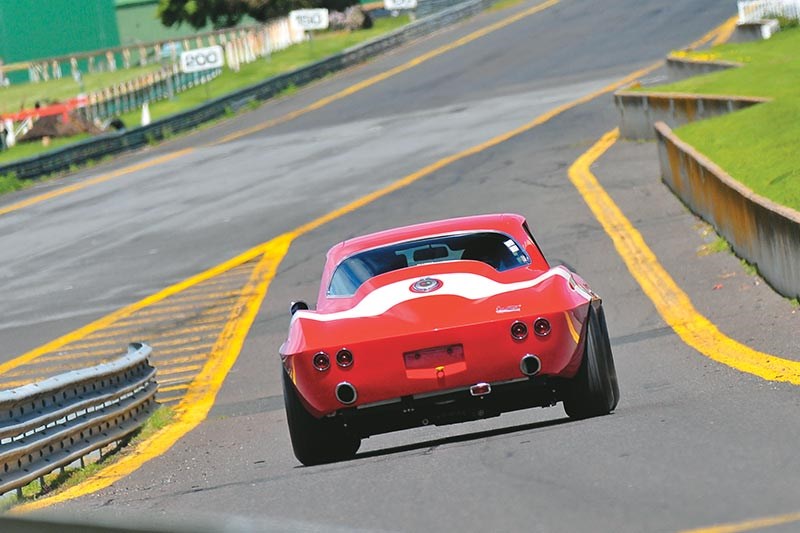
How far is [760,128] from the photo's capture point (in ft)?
66.4

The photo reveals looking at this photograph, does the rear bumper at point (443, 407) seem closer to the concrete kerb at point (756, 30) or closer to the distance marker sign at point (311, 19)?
the concrete kerb at point (756, 30)

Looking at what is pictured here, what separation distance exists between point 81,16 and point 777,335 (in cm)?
7923

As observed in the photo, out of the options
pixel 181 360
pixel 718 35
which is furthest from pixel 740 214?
pixel 718 35

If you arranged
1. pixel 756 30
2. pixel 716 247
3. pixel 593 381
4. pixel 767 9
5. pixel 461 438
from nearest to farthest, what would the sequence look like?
pixel 593 381
pixel 461 438
pixel 716 247
pixel 756 30
pixel 767 9

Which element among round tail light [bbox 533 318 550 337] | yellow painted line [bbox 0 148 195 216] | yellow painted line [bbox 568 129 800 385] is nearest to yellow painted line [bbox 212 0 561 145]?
yellow painted line [bbox 0 148 195 216]

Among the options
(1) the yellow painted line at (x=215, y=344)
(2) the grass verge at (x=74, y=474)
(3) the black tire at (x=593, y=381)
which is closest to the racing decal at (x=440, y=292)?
(3) the black tire at (x=593, y=381)

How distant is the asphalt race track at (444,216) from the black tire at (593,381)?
0.40 ft

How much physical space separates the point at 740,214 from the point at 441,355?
805cm

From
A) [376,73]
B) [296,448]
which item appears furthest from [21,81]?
[296,448]

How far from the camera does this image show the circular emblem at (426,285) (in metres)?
8.46

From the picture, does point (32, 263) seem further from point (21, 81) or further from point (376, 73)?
point (21, 81)

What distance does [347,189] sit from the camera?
29.1 m

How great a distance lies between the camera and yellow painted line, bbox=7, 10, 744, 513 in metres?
10.4

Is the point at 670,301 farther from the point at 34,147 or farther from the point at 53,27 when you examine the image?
the point at 53,27
